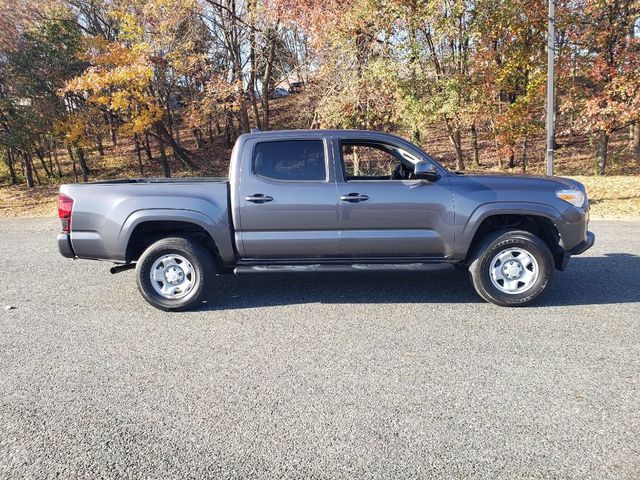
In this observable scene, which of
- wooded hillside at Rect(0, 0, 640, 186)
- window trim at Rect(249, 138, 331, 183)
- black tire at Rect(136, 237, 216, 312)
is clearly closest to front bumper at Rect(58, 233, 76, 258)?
black tire at Rect(136, 237, 216, 312)

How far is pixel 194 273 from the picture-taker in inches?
186

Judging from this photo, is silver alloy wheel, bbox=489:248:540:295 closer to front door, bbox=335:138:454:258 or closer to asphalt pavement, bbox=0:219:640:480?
asphalt pavement, bbox=0:219:640:480

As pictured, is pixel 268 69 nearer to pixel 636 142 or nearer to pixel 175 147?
pixel 175 147

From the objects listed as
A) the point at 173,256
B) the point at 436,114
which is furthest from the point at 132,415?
the point at 436,114

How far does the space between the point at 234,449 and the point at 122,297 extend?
330cm

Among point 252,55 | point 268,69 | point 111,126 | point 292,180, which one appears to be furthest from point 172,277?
point 252,55

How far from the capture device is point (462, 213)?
456 cm

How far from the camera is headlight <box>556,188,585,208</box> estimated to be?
455cm

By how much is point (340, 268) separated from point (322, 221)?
0.54 meters

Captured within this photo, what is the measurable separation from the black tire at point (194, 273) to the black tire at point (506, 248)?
2.86m

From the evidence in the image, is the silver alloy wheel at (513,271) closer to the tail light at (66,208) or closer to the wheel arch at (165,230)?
the wheel arch at (165,230)

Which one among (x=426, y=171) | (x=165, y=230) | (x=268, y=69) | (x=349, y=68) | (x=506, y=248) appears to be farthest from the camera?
(x=268, y=69)

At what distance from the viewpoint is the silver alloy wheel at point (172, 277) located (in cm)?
475

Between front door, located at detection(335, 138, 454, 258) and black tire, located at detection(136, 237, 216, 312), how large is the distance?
1.49 metres
